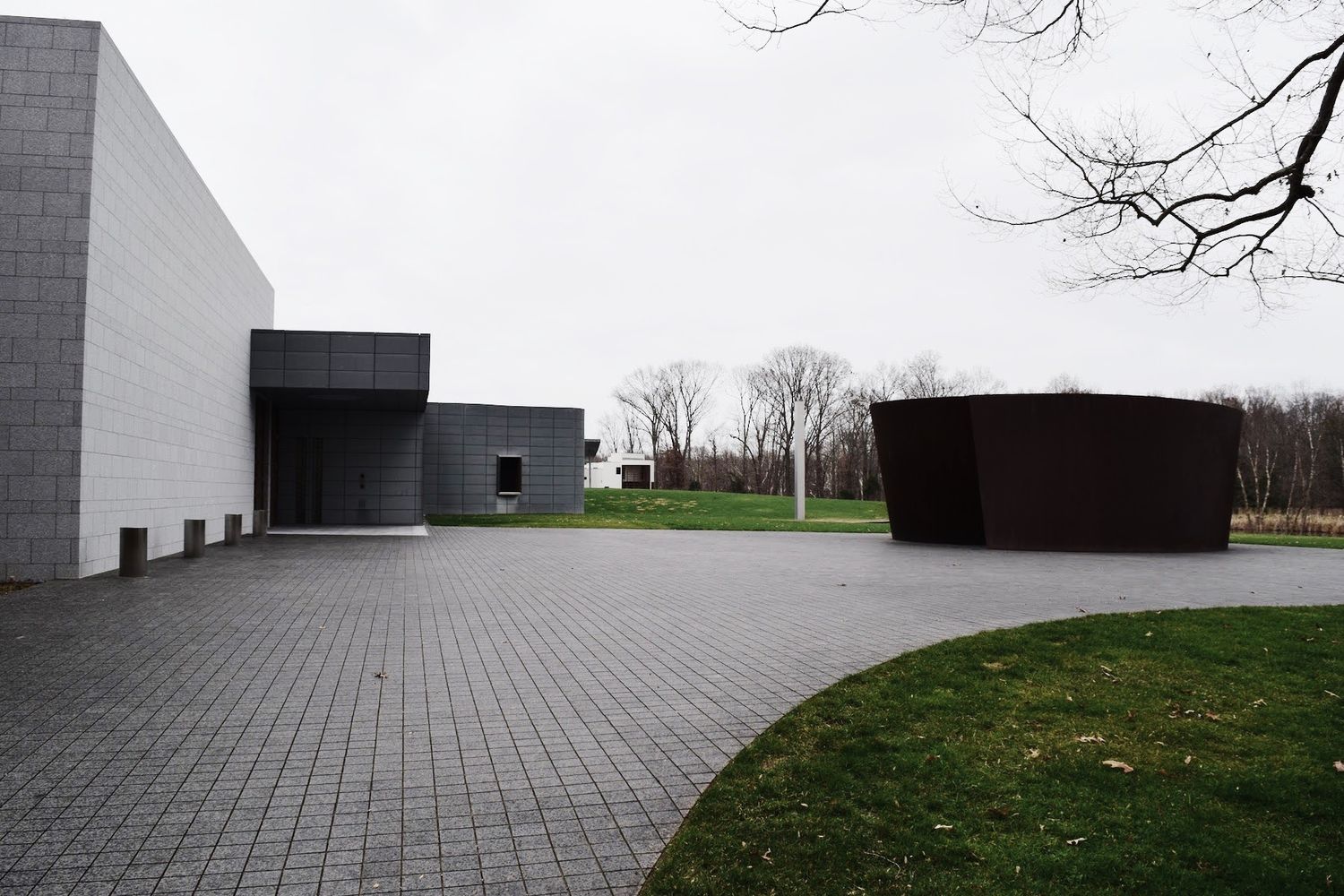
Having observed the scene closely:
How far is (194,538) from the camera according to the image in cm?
1503

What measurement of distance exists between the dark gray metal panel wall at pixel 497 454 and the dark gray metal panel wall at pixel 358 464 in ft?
25.3

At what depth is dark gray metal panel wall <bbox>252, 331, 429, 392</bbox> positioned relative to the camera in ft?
70.1

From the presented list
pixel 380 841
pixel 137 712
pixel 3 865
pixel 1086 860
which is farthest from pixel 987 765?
pixel 137 712

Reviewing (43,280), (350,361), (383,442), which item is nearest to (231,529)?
(350,361)

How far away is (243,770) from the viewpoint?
175 inches

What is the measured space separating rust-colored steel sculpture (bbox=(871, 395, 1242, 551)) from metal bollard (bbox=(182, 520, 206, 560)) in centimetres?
1424

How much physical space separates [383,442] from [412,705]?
22.3 m

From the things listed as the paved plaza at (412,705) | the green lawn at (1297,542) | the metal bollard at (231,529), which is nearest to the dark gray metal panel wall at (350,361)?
the metal bollard at (231,529)

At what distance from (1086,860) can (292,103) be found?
16.4 m

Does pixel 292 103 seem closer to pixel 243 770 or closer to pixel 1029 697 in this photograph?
pixel 243 770

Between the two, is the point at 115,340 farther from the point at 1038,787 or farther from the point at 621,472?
the point at 621,472

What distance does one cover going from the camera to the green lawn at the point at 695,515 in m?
28.9

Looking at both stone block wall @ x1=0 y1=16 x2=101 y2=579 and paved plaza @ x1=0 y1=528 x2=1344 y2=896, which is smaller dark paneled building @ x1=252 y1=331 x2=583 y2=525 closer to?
paved plaza @ x1=0 y1=528 x2=1344 y2=896

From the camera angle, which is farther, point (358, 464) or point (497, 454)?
point (497, 454)
